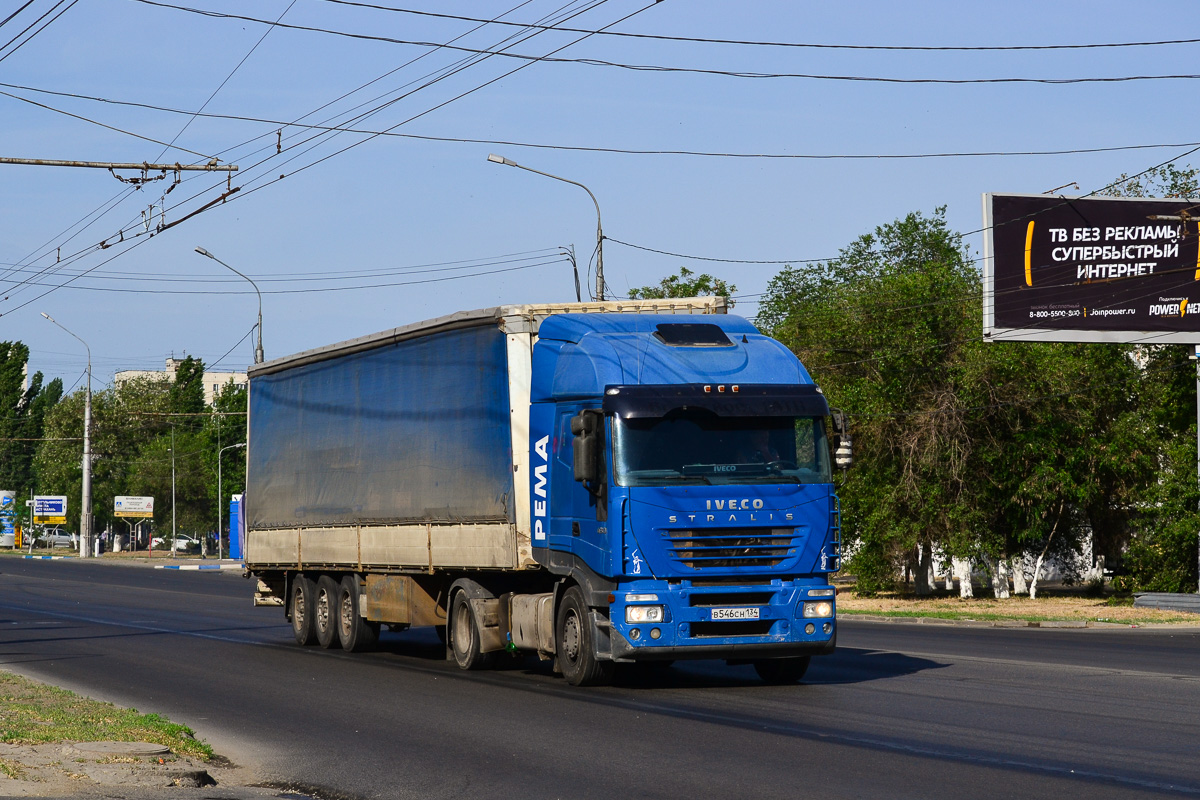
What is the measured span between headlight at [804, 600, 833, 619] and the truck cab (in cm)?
2

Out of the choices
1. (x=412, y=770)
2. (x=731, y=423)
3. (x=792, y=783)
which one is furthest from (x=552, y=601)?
(x=792, y=783)

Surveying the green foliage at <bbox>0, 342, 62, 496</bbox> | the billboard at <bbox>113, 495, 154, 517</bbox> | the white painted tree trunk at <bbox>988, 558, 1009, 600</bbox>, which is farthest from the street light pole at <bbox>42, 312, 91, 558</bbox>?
the white painted tree trunk at <bbox>988, 558, 1009, 600</bbox>

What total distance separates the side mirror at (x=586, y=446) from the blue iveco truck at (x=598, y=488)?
0.02 meters

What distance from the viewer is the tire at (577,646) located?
14.2m

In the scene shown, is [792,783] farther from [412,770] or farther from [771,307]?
[771,307]

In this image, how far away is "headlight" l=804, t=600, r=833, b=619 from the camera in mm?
13969

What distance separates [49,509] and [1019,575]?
7831 cm

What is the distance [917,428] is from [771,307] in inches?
1715

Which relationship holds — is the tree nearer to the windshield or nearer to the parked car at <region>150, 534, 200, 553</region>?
the windshield

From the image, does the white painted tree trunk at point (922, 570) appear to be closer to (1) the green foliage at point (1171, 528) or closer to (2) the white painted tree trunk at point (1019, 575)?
(2) the white painted tree trunk at point (1019, 575)

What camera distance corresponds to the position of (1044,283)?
3344 centimetres

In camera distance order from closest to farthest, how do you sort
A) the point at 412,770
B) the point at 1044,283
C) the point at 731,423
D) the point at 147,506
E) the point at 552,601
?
the point at 412,770
the point at 731,423
the point at 552,601
the point at 1044,283
the point at 147,506

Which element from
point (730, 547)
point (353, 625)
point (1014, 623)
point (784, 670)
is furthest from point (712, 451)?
point (1014, 623)

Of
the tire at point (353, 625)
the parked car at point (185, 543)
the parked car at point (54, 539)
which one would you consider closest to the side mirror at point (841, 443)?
the tire at point (353, 625)
